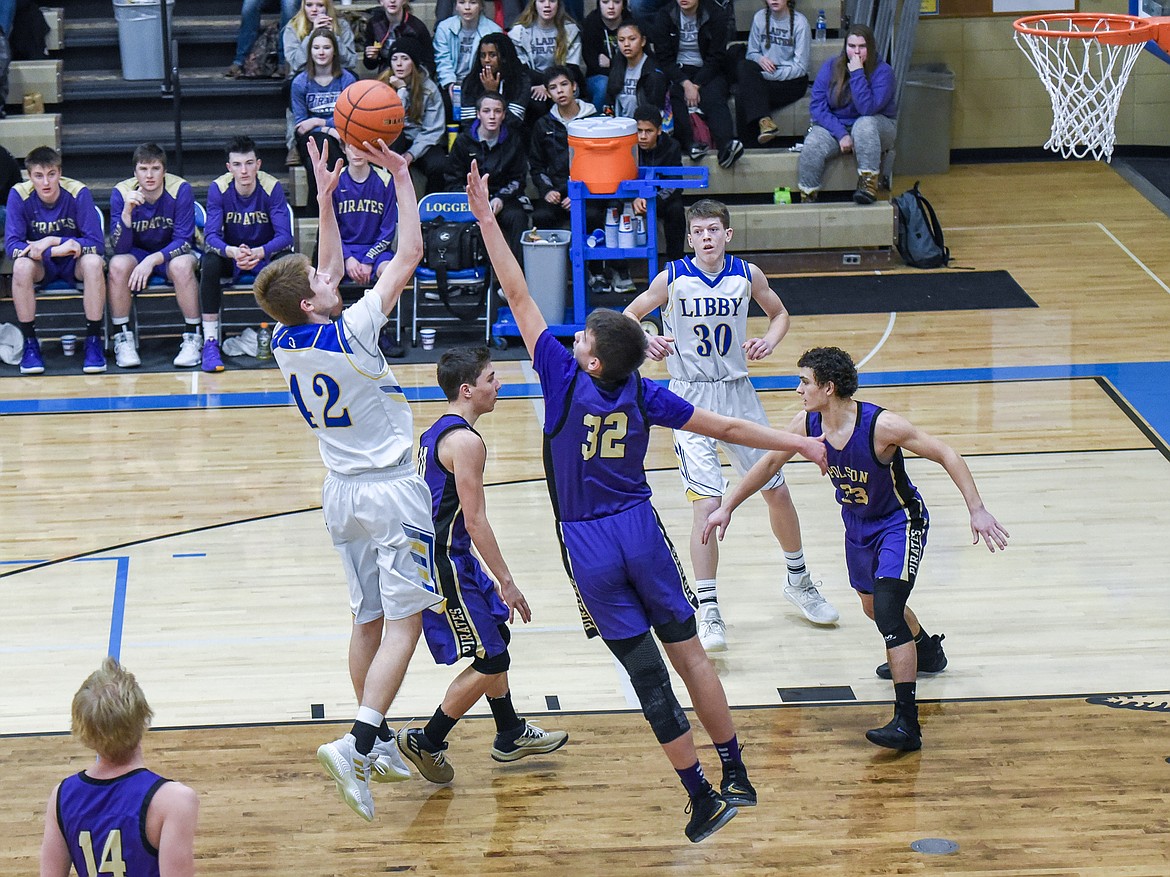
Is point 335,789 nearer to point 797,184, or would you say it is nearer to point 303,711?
point 303,711

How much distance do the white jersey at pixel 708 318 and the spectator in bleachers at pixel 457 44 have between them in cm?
612

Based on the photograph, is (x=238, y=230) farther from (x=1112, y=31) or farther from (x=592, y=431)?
(x=592, y=431)

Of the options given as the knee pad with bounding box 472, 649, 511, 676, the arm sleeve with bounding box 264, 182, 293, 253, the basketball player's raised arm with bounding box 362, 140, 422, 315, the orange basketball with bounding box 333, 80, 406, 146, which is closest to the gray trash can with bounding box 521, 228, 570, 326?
the arm sleeve with bounding box 264, 182, 293, 253

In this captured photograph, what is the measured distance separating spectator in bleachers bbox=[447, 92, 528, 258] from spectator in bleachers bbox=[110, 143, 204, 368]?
209cm

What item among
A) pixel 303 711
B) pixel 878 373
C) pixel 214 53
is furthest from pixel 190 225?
pixel 303 711

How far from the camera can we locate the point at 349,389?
16.4 ft

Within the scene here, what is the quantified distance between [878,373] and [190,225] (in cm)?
501

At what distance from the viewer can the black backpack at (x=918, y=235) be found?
12.9 metres

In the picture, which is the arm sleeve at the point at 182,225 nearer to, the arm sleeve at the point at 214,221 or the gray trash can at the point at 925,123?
the arm sleeve at the point at 214,221

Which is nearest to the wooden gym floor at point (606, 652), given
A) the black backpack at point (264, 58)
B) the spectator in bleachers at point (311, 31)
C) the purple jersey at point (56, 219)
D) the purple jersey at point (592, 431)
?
the purple jersey at point (56, 219)

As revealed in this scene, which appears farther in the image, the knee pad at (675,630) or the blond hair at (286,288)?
the blond hair at (286,288)

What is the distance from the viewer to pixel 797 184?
12.9 meters

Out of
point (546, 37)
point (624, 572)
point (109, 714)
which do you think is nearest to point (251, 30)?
point (546, 37)

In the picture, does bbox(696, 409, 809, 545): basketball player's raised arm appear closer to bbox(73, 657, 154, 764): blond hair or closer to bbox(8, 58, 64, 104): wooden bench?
bbox(73, 657, 154, 764): blond hair
